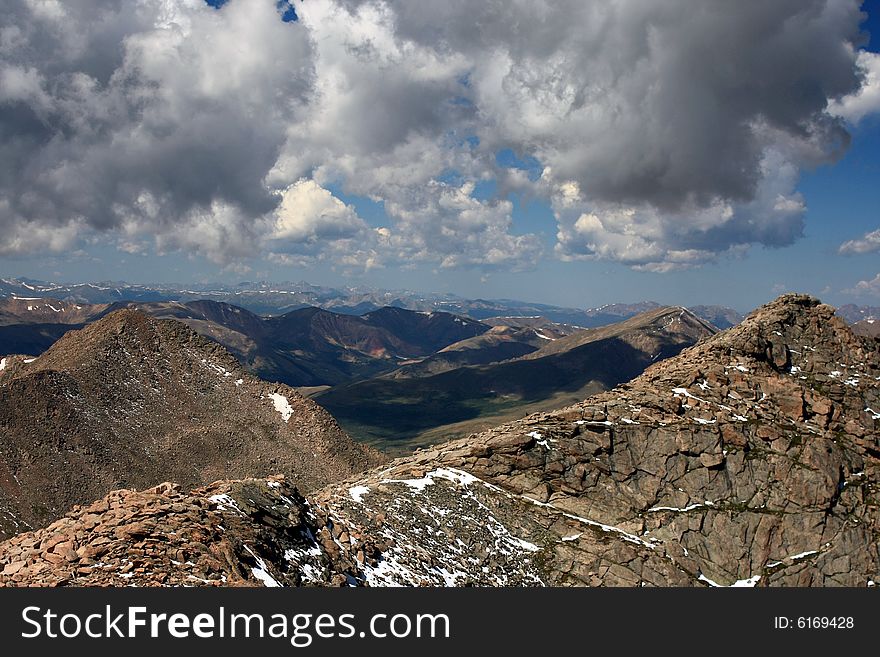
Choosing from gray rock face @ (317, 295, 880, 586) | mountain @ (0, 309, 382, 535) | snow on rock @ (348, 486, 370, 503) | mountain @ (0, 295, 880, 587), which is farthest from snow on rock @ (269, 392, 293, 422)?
snow on rock @ (348, 486, 370, 503)

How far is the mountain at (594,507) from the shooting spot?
32469 millimetres

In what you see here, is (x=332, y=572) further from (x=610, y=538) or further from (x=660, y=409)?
(x=660, y=409)

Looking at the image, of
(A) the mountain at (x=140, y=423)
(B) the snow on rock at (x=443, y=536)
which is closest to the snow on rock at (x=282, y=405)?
(A) the mountain at (x=140, y=423)

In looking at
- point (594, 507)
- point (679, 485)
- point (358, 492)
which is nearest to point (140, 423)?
point (358, 492)

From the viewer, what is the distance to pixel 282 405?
402 ft

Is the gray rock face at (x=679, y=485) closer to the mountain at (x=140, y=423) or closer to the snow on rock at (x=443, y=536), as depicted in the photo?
the snow on rock at (x=443, y=536)

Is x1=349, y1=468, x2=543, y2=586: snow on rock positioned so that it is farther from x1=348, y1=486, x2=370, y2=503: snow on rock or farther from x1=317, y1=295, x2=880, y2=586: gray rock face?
x1=317, y1=295, x2=880, y2=586: gray rock face

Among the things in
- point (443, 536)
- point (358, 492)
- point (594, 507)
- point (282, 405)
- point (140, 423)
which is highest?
A: point (358, 492)

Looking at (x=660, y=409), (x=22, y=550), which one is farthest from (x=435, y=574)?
(x=660, y=409)

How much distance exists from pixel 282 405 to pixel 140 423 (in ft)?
86.8

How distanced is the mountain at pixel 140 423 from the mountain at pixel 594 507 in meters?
47.7

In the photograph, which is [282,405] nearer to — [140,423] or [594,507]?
[140,423]

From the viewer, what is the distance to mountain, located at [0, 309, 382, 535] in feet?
313

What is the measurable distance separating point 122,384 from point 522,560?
98007 mm
